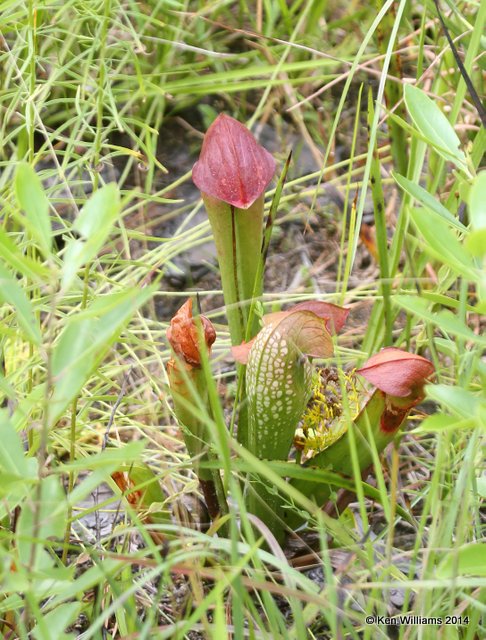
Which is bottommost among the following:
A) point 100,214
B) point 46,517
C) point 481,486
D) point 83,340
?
point 481,486

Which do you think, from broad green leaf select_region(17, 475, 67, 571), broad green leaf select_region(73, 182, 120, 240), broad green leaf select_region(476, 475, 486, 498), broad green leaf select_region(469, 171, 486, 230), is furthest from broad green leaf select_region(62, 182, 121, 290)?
broad green leaf select_region(476, 475, 486, 498)

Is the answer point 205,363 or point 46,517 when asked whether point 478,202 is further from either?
point 46,517

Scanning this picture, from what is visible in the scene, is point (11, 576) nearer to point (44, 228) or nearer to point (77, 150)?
point (44, 228)

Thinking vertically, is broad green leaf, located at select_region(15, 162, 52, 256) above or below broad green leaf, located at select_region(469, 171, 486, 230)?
above

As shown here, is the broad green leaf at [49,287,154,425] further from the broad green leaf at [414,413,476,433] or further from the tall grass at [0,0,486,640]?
the broad green leaf at [414,413,476,433]

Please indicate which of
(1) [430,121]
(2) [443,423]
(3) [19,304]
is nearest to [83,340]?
(3) [19,304]

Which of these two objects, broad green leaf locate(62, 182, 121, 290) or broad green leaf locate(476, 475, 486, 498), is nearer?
broad green leaf locate(62, 182, 121, 290)

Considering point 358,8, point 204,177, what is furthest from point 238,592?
point 358,8
